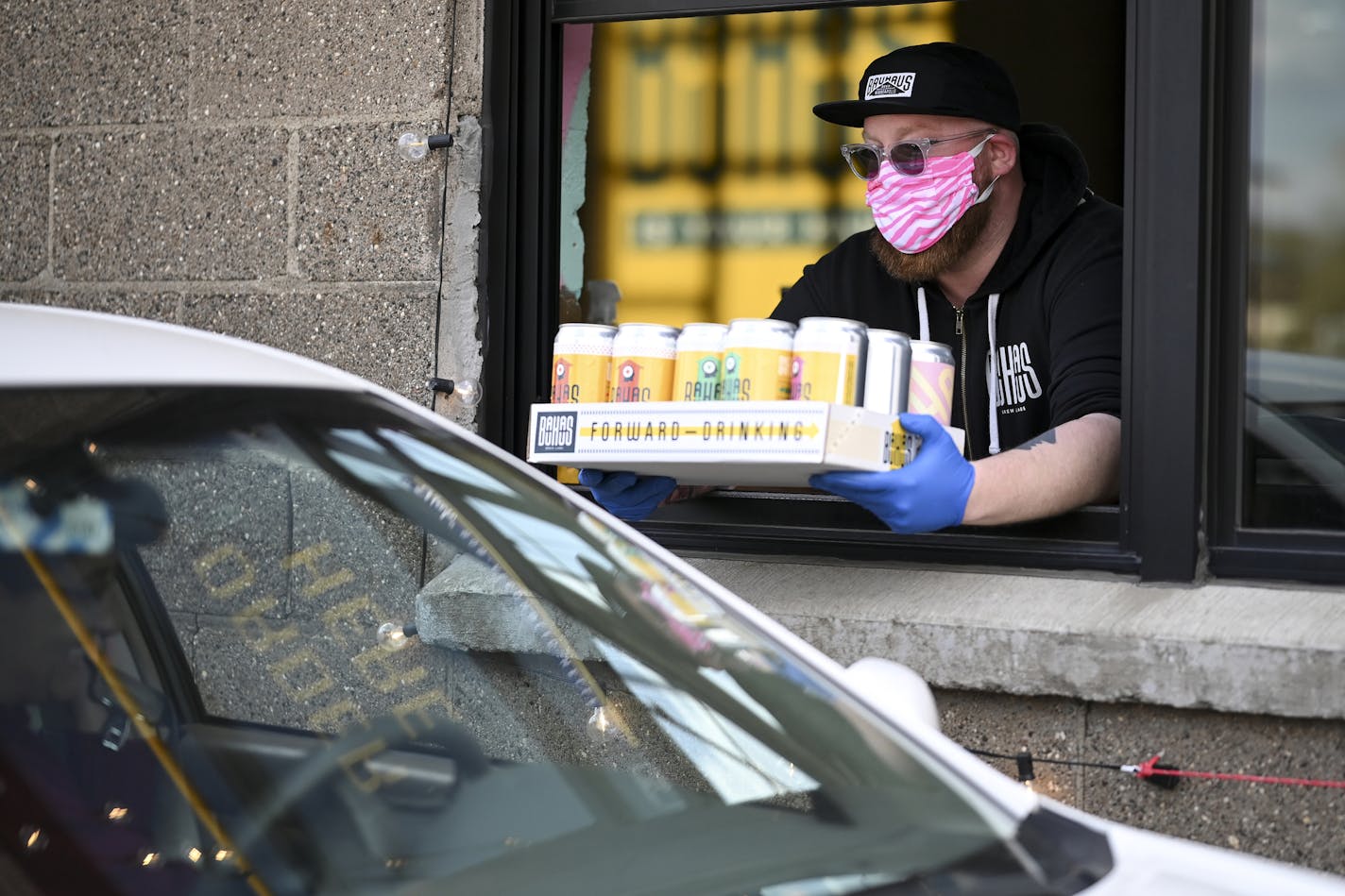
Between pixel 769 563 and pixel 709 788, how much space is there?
5.65 ft

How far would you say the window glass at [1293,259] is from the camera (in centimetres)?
296

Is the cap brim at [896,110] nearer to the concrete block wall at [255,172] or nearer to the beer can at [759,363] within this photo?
the concrete block wall at [255,172]

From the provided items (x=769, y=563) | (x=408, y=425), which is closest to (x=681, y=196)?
(x=769, y=563)

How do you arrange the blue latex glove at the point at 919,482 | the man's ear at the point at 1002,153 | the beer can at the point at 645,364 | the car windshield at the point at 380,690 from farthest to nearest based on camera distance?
1. the man's ear at the point at 1002,153
2. the blue latex glove at the point at 919,482
3. the beer can at the point at 645,364
4. the car windshield at the point at 380,690

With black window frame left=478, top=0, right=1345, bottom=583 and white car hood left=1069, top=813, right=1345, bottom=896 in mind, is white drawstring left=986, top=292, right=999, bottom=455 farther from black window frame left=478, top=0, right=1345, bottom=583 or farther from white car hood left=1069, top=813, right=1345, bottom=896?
white car hood left=1069, top=813, right=1345, bottom=896

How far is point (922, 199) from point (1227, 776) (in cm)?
137

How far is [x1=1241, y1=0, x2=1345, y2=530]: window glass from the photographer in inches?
116

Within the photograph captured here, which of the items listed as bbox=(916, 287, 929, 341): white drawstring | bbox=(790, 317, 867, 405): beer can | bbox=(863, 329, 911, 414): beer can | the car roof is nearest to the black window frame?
bbox=(916, 287, 929, 341): white drawstring

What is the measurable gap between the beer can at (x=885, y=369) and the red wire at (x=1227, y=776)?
94cm

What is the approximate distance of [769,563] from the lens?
335 centimetres

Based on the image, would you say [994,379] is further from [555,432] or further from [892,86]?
[555,432]

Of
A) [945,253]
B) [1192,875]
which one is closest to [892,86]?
[945,253]

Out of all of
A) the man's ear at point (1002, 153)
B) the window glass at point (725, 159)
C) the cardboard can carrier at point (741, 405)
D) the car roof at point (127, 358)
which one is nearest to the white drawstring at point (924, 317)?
the man's ear at point (1002, 153)

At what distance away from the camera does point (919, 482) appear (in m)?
2.56
